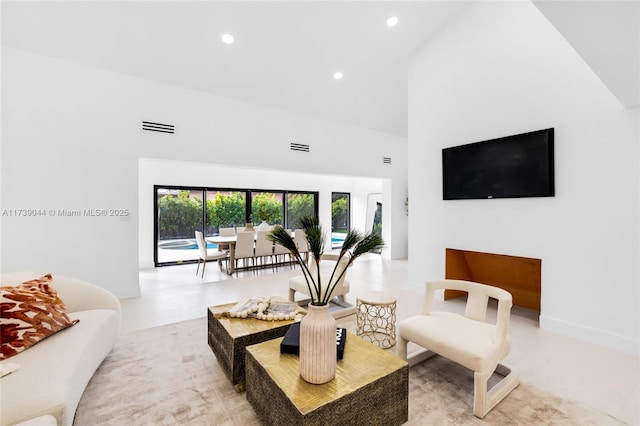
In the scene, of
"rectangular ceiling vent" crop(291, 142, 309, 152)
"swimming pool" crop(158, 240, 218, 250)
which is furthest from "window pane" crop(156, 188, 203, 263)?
"rectangular ceiling vent" crop(291, 142, 309, 152)

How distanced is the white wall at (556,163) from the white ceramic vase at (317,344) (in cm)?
304

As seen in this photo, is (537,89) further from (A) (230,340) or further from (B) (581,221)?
(A) (230,340)

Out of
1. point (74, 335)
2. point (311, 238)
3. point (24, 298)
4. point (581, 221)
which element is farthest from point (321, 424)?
point (581, 221)

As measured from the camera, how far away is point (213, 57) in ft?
13.9

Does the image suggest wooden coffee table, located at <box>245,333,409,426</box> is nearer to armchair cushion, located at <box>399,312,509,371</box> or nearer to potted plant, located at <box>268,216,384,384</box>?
potted plant, located at <box>268,216,384,384</box>

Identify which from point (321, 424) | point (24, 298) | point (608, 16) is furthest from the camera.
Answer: point (24, 298)

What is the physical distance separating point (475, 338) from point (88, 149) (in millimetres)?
5178

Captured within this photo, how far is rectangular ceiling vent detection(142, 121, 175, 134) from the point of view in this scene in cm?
439

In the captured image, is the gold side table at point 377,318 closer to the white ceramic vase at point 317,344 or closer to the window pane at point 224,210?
the white ceramic vase at point 317,344

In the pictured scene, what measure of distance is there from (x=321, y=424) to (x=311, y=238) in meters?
0.85

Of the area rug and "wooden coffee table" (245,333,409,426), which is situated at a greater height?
"wooden coffee table" (245,333,409,426)

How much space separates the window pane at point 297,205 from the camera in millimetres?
8711

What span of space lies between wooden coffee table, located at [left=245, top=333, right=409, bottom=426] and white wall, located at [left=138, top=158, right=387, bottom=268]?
402 cm

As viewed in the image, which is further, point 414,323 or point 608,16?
point 414,323
